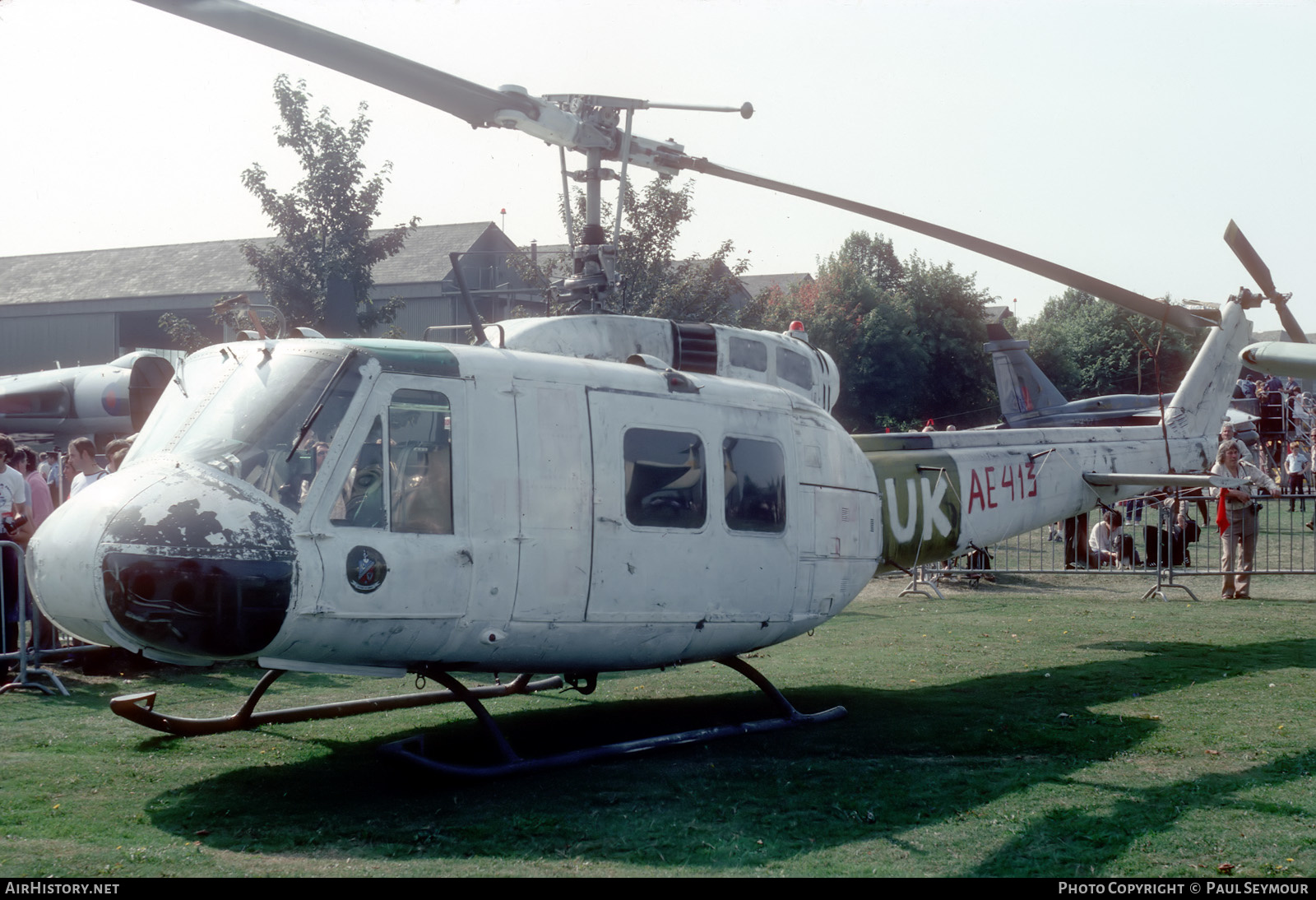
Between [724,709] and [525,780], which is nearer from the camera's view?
[525,780]

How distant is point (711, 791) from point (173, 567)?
328cm

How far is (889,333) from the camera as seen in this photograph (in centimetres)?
5809

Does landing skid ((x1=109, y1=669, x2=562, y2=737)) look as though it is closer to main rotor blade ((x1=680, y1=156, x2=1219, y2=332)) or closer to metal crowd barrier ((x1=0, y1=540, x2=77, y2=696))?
metal crowd barrier ((x1=0, y1=540, x2=77, y2=696))

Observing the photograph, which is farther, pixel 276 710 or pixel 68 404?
pixel 68 404

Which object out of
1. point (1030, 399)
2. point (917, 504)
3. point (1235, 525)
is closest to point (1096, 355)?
point (1030, 399)

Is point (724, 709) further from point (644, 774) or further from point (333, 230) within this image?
point (333, 230)

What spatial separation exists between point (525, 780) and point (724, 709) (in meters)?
2.66

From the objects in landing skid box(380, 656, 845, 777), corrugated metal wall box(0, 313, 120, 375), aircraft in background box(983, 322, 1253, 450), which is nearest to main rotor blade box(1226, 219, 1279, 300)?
landing skid box(380, 656, 845, 777)

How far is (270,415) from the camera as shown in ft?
21.1

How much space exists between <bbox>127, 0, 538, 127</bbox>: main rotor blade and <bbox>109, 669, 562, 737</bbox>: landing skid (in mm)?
3714

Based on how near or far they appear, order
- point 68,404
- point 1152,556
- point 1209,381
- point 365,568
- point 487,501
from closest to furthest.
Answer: point 365,568, point 487,501, point 1209,381, point 1152,556, point 68,404

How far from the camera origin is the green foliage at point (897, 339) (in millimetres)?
57969

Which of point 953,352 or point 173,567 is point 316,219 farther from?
point 953,352

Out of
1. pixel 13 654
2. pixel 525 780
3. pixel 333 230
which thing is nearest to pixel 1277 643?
pixel 525 780
